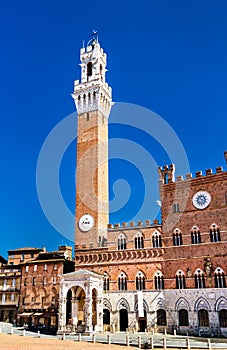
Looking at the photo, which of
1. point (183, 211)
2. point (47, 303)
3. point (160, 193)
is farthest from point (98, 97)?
point (47, 303)

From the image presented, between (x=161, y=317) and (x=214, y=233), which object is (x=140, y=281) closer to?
(x=161, y=317)

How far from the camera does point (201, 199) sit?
43.2 m

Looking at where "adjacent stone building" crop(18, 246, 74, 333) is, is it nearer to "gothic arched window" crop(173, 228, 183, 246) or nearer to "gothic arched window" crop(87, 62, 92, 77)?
"gothic arched window" crop(173, 228, 183, 246)

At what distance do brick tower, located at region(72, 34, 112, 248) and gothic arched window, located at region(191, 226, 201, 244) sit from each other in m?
11.6

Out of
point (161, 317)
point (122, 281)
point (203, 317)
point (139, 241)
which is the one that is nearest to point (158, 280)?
point (161, 317)

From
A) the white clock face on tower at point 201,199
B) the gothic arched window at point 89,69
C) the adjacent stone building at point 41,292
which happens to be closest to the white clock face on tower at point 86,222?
the adjacent stone building at point 41,292

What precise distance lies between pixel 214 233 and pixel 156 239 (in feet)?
22.9

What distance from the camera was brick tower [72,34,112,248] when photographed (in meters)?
48.8

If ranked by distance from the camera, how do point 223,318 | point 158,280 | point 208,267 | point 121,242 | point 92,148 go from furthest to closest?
point 92,148, point 121,242, point 158,280, point 208,267, point 223,318

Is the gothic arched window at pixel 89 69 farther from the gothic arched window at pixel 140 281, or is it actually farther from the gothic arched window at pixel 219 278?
the gothic arched window at pixel 219 278

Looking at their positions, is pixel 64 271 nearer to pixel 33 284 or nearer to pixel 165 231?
pixel 33 284

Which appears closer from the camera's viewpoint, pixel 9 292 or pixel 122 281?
pixel 122 281

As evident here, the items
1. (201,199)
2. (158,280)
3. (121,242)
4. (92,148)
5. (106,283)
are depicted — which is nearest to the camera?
(158,280)

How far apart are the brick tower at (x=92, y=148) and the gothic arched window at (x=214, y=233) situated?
1378 centimetres
